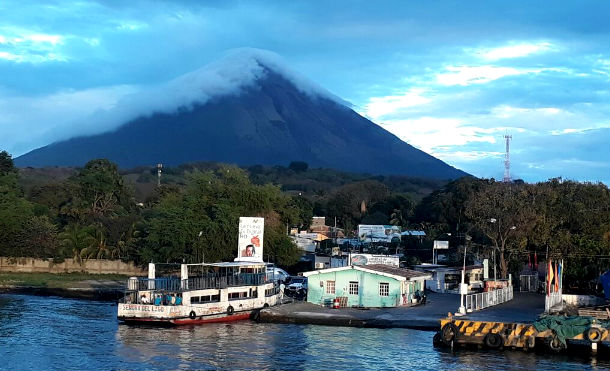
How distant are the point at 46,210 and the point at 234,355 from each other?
180ft

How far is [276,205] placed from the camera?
68688 millimetres

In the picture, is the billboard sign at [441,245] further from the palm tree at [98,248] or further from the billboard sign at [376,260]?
the palm tree at [98,248]

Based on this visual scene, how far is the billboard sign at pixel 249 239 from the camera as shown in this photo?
51631 mm

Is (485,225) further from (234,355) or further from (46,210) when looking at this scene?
(46,210)

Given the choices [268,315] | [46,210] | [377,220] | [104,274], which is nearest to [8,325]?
[268,315]

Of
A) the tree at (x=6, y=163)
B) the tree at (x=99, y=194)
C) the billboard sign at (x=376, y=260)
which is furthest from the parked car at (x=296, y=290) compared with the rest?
the tree at (x=6, y=163)

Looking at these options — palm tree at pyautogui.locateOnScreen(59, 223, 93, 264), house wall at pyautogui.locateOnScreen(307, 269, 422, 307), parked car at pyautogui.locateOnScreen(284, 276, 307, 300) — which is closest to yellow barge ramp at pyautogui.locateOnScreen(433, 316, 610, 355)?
house wall at pyautogui.locateOnScreen(307, 269, 422, 307)

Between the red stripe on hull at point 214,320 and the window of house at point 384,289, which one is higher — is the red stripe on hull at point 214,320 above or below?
below

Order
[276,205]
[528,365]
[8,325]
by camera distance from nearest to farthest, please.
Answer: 1. [528,365]
2. [8,325]
3. [276,205]

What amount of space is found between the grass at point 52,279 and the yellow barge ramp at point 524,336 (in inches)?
1360

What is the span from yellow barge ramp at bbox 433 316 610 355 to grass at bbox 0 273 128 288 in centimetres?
3454

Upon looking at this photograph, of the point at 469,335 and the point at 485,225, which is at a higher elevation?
the point at 485,225

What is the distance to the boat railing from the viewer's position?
1682 inches

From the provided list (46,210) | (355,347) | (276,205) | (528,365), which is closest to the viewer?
(528,365)
